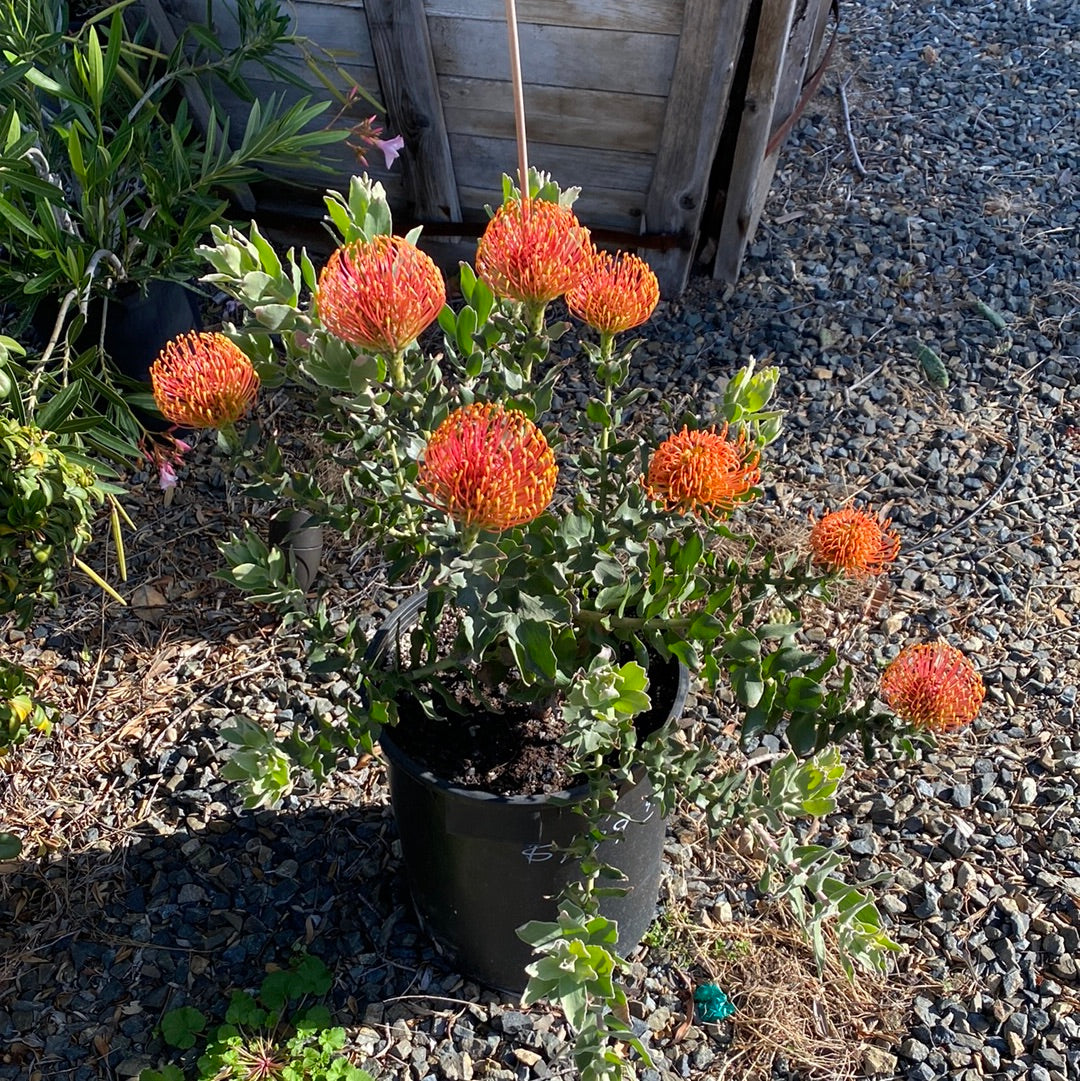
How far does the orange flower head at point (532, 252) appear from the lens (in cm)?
97

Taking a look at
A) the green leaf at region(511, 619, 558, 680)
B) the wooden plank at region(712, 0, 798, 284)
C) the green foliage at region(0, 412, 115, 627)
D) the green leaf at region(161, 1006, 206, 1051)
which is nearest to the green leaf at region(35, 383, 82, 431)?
the green foliage at region(0, 412, 115, 627)

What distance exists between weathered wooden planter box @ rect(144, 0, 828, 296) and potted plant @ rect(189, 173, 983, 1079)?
4.11 ft

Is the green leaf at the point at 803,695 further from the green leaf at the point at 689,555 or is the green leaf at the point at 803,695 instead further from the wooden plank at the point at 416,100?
the wooden plank at the point at 416,100

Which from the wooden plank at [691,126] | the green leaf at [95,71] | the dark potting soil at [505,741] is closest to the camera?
the dark potting soil at [505,741]

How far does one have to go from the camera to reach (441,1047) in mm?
1507

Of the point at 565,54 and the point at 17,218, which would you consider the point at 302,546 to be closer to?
the point at 17,218

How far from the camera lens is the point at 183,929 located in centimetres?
162

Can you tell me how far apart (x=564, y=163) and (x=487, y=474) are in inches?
73.9

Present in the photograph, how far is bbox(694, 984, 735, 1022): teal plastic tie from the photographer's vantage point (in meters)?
1.53

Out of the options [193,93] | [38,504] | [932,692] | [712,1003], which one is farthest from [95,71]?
[712,1003]

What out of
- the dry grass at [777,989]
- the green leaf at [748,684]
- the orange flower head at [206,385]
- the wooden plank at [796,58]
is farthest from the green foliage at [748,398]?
the wooden plank at [796,58]

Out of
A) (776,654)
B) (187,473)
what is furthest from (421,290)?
(187,473)

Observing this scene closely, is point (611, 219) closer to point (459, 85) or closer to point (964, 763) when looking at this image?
point (459, 85)

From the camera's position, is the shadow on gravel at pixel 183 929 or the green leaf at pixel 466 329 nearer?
the green leaf at pixel 466 329
